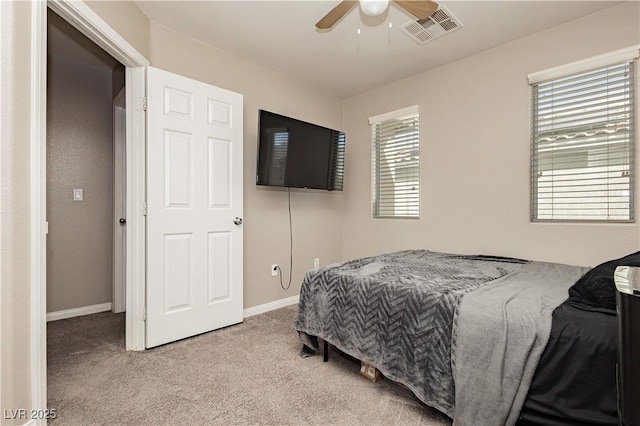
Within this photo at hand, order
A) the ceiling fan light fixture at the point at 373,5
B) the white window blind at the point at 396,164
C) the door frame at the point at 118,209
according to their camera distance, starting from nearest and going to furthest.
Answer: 1. the ceiling fan light fixture at the point at 373,5
2. the door frame at the point at 118,209
3. the white window blind at the point at 396,164

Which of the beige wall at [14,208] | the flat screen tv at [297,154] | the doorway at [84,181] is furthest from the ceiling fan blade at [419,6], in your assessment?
the doorway at [84,181]

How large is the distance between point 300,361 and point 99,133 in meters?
3.13

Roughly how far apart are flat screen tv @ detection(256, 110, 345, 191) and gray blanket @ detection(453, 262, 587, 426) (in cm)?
212

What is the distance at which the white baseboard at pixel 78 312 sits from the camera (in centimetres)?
297

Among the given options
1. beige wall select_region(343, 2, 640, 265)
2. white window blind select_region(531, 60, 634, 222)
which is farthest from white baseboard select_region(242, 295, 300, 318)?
white window blind select_region(531, 60, 634, 222)


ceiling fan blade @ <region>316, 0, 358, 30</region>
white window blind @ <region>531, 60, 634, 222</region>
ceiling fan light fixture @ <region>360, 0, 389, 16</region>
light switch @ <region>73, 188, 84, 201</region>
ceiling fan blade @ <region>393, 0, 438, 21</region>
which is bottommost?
light switch @ <region>73, 188, 84, 201</region>

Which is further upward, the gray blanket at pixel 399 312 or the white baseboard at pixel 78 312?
the gray blanket at pixel 399 312

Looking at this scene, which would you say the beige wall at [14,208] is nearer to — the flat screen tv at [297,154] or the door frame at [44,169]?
the door frame at [44,169]

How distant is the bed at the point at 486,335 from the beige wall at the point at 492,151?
51 cm

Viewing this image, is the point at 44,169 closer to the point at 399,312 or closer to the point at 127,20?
the point at 127,20

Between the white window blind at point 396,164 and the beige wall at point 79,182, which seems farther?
the white window blind at point 396,164

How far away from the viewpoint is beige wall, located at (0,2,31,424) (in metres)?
1.28

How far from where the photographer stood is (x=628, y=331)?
0.69 metres

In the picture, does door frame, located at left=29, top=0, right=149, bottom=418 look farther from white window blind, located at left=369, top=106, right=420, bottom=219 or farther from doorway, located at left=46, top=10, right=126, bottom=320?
white window blind, located at left=369, top=106, right=420, bottom=219
